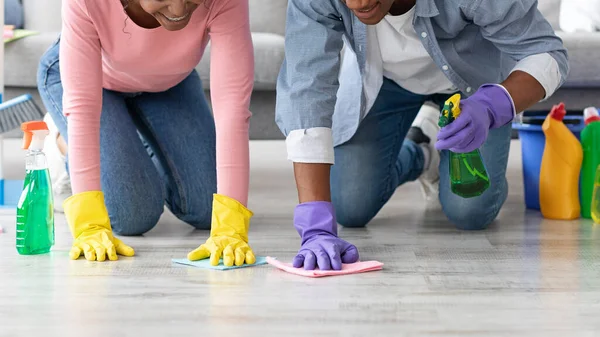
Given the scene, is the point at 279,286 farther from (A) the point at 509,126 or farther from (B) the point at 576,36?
(B) the point at 576,36

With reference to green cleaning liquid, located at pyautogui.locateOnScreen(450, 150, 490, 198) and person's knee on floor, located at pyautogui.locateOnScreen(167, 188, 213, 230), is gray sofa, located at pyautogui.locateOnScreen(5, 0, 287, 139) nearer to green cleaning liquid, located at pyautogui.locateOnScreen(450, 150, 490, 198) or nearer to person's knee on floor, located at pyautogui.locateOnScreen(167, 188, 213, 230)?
person's knee on floor, located at pyautogui.locateOnScreen(167, 188, 213, 230)

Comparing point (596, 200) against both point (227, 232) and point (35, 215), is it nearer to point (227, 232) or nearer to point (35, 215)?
point (227, 232)

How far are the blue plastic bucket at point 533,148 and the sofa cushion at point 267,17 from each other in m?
1.29

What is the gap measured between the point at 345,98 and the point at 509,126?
40cm

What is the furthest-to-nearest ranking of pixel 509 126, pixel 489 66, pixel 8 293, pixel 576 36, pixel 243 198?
pixel 576 36 < pixel 509 126 < pixel 489 66 < pixel 243 198 < pixel 8 293

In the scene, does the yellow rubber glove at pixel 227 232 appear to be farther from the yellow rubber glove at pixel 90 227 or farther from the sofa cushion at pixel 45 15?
the sofa cushion at pixel 45 15

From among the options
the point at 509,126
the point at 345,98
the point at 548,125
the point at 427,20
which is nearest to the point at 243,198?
the point at 345,98

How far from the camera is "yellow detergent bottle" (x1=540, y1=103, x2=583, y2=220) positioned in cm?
222

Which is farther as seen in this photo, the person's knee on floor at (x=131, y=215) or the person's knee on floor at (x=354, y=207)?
the person's knee on floor at (x=354, y=207)

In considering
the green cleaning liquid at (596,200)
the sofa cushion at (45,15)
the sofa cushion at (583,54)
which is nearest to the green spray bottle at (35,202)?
the green cleaning liquid at (596,200)

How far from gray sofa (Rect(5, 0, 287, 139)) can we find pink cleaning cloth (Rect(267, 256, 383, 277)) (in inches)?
54.8

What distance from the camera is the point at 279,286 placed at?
152 centimetres

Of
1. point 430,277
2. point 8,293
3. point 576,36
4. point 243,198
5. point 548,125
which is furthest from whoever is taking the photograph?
point 576,36

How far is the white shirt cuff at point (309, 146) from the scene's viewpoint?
5.45 feet
